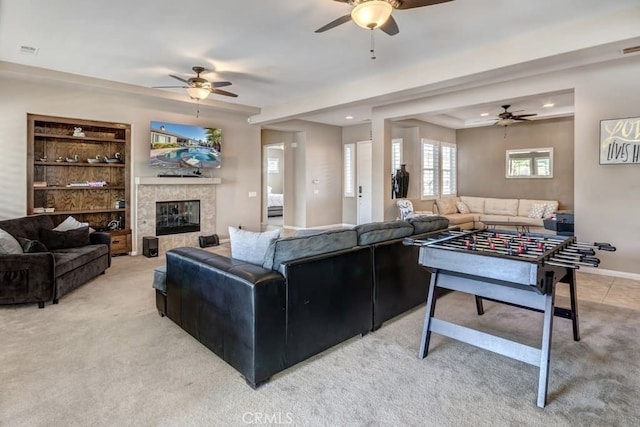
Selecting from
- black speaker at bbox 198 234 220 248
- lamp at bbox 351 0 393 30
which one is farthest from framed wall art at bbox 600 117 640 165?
black speaker at bbox 198 234 220 248

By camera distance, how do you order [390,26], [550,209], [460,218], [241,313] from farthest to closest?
[460,218] < [550,209] < [390,26] < [241,313]

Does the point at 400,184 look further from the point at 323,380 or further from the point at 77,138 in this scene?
the point at 323,380

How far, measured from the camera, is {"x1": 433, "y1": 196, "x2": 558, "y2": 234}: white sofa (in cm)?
776

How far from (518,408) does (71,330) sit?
11.3 ft

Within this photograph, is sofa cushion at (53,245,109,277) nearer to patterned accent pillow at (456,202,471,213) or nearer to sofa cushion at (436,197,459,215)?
sofa cushion at (436,197,459,215)

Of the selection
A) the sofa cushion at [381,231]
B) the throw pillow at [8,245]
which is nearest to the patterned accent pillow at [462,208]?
the sofa cushion at [381,231]

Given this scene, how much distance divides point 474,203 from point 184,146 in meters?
6.92

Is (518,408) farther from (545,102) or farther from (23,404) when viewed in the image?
(545,102)

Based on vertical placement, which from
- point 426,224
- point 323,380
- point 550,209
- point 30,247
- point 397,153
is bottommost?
point 323,380

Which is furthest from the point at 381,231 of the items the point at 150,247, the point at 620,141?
the point at 150,247

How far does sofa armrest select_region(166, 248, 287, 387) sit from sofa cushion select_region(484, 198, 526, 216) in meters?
7.75

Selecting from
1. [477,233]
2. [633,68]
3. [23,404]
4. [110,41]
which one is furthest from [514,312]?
[110,41]

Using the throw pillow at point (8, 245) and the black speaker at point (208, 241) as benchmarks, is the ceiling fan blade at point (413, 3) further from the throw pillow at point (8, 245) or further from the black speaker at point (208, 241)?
the black speaker at point (208, 241)

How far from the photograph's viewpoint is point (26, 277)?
356 cm
